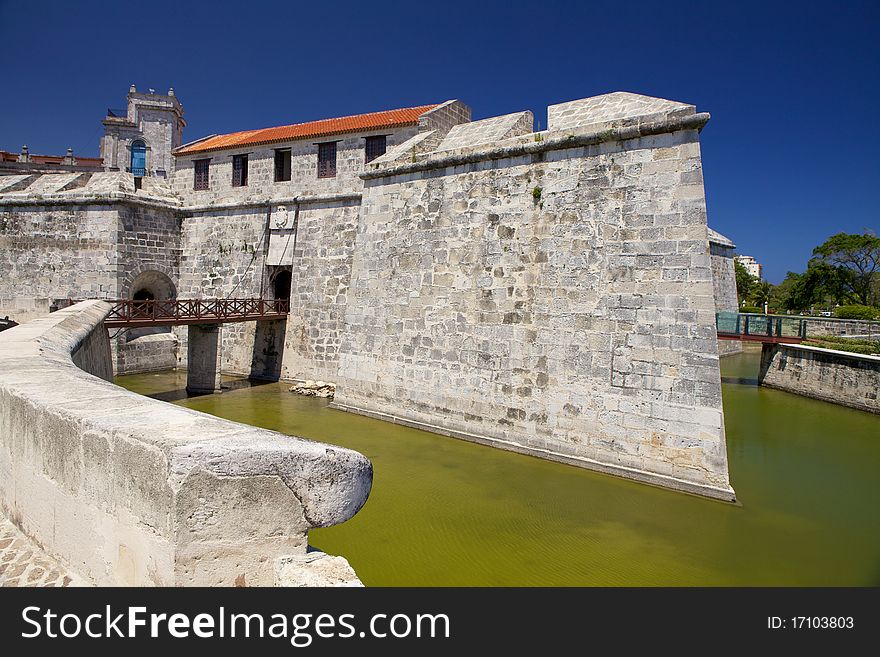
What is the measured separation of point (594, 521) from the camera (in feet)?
23.0

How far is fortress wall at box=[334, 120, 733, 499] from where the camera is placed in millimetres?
8125

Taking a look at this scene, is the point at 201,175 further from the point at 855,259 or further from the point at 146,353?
the point at 855,259

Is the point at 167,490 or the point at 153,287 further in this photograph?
the point at 153,287

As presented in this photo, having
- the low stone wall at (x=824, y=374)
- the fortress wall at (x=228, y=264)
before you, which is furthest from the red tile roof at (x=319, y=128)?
the low stone wall at (x=824, y=374)

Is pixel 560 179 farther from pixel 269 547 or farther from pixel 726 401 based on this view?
pixel 726 401

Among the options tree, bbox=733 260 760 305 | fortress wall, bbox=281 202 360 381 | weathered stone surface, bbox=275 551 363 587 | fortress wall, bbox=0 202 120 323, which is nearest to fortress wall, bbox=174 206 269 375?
fortress wall, bbox=281 202 360 381

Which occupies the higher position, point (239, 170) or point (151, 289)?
point (239, 170)

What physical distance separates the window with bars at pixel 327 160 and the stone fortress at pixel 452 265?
38 millimetres

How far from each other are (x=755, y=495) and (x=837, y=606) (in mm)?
4048

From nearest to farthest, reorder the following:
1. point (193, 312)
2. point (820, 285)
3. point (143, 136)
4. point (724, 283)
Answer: point (193, 312), point (724, 283), point (143, 136), point (820, 285)

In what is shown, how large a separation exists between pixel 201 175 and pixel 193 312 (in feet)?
21.3

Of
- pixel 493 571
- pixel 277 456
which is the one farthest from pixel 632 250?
pixel 277 456

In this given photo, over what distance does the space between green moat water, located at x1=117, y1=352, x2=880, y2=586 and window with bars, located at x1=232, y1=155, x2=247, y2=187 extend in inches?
384

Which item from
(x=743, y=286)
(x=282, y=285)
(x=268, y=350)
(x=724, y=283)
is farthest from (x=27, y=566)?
(x=743, y=286)
